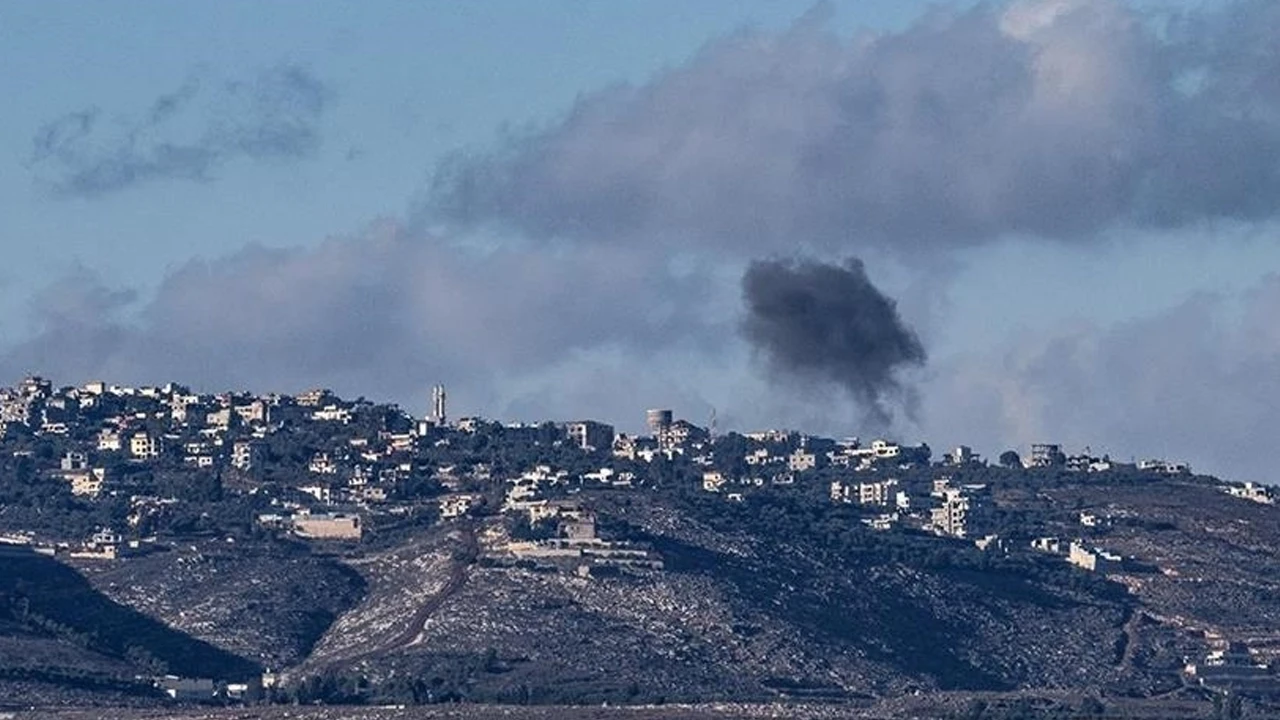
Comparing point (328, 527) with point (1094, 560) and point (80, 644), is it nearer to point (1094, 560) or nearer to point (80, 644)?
point (80, 644)

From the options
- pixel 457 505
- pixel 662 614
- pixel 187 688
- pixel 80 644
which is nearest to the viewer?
pixel 187 688

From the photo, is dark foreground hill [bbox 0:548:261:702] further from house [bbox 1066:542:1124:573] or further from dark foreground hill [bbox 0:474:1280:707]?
house [bbox 1066:542:1124:573]

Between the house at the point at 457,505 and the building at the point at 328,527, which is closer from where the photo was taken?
the building at the point at 328,527

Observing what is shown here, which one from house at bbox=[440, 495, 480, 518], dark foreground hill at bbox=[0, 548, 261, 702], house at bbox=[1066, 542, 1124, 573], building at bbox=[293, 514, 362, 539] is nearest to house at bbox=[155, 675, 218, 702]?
dark foreground hill at bbox=[0, 548, 261, 702]

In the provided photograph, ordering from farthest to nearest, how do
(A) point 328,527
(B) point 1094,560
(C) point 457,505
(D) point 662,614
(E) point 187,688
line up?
1. (C) point 457,505
2. (A) point 328,527
3. (B) point 1094,560
4. (D) point 662,614
5. (E) point 187,688

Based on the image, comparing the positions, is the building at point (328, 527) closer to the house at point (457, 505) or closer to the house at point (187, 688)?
the house at point (457, 505)

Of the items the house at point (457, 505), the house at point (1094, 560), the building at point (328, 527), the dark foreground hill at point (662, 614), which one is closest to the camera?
the dark foreground hill at point (662, 614)

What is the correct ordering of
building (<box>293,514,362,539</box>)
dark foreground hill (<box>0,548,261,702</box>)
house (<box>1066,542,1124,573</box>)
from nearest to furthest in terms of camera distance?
dark foreground hill (<box>0,548,261,702</box>), building (<box>293,514,362,539</box>), house (<box>1066,542,1124,573</box>)

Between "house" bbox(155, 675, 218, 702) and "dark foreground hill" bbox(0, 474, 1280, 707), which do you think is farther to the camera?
"dark foreground hill" bbox(0, 474, 1280, 707)

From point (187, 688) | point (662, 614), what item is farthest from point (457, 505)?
point (187, 688)

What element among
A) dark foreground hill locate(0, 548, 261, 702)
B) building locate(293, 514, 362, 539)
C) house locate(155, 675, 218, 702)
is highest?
building locate(293, 514, 362, 539)

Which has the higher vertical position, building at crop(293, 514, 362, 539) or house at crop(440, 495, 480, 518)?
house at crop(440, 495, 480, 518)

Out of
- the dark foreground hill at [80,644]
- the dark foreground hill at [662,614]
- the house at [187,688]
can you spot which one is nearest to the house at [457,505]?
the dark foreground hill at [662,614]
